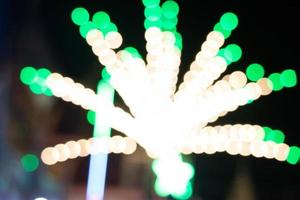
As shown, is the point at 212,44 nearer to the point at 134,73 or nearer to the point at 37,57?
the point at 134,73

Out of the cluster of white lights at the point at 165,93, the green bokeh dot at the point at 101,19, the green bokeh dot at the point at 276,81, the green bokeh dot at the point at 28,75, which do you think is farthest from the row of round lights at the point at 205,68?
the green bokeh dot at the point at 28,75

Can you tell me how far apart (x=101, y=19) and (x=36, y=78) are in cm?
19

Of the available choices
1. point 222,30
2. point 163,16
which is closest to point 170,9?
point 163,16

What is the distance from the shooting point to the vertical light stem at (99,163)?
3.92ft

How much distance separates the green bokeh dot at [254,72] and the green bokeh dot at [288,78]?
0.16ft

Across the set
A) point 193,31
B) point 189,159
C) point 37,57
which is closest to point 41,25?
point 37,57

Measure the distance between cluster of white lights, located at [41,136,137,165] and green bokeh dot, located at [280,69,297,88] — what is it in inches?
14.4

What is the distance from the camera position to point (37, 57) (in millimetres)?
1240

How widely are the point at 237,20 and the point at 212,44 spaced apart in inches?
3.5

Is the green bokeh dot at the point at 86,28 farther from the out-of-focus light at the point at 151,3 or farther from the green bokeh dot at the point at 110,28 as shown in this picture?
the out-of-focus light at the point at 151,3

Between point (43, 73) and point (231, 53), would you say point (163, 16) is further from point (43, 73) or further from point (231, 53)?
point (43, 73)

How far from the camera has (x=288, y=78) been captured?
127cm

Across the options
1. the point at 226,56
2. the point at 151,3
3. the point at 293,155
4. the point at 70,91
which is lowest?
the point at 293,155

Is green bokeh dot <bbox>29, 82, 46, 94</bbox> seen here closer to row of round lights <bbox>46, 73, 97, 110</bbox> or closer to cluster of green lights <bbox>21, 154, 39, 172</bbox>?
row of round lights <bbox>46, 73, 97, 110</bbox>
